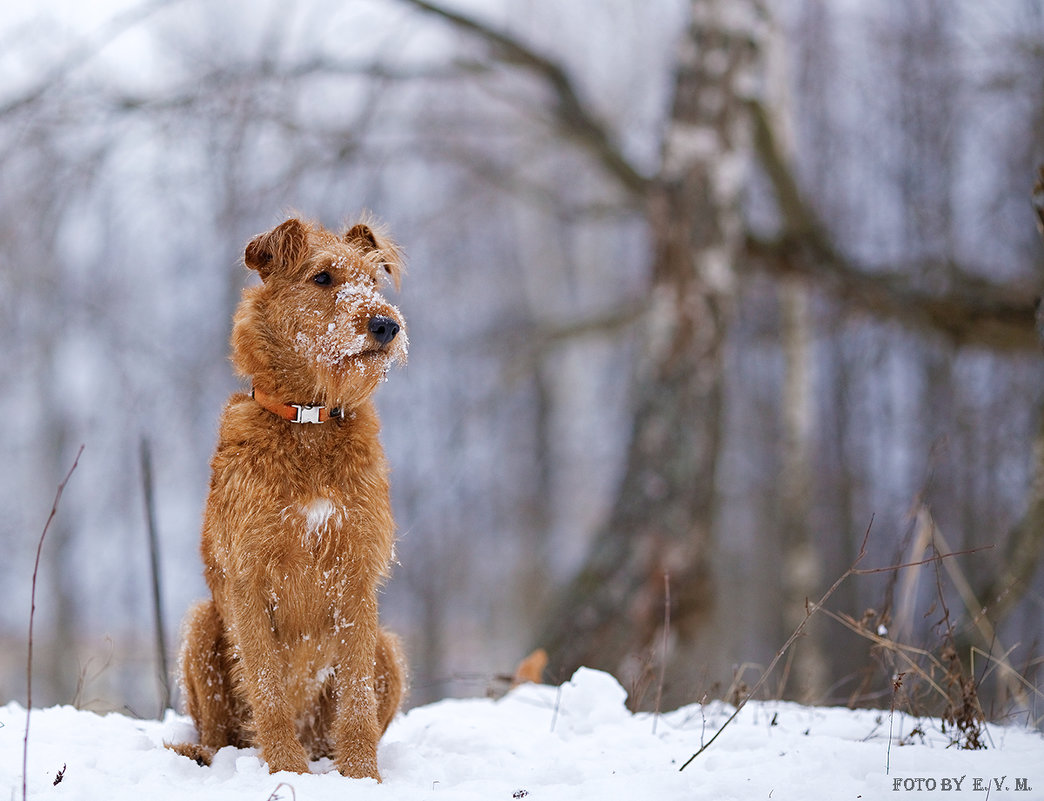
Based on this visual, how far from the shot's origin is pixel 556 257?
15211 mm

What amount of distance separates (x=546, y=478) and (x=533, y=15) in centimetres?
886

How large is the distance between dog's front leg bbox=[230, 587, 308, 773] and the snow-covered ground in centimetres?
10

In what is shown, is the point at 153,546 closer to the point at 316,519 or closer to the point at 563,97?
the point at 316,519

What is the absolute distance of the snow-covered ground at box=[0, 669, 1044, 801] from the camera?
8.49 ft

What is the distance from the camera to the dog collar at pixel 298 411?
2988 millimetres

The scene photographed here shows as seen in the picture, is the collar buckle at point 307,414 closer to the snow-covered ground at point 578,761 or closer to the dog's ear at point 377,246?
the dog's ear at point 377,246

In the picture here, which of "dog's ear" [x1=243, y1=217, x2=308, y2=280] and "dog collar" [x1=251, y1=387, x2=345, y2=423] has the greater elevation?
"dog's ear" [x1=243, y1=217, x2=308, y2=280]

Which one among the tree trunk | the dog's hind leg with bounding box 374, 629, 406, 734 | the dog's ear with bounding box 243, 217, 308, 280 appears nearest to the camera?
the dog's ear with bounding box 243, 217, 308, 280

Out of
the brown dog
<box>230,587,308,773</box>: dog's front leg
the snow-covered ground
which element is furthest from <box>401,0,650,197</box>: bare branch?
<box>230,587,308,773</box>: dog's front leg

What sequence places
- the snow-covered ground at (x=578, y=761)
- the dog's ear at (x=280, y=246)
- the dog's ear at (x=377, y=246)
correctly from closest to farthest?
the snow-covered ground at (x=578, y=761) → the dog's ear at (x=280, y=246) → the dog's ear at (x=377, y=246)

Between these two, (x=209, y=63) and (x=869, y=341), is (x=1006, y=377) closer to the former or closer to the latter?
(x=869, y=341)

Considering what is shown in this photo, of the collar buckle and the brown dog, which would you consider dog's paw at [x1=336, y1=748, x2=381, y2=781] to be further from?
the collar buckle

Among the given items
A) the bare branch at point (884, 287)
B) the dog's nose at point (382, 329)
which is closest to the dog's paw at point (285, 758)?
the dog's nose at point (382, 329)

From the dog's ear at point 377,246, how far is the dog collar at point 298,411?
0.67 metres
